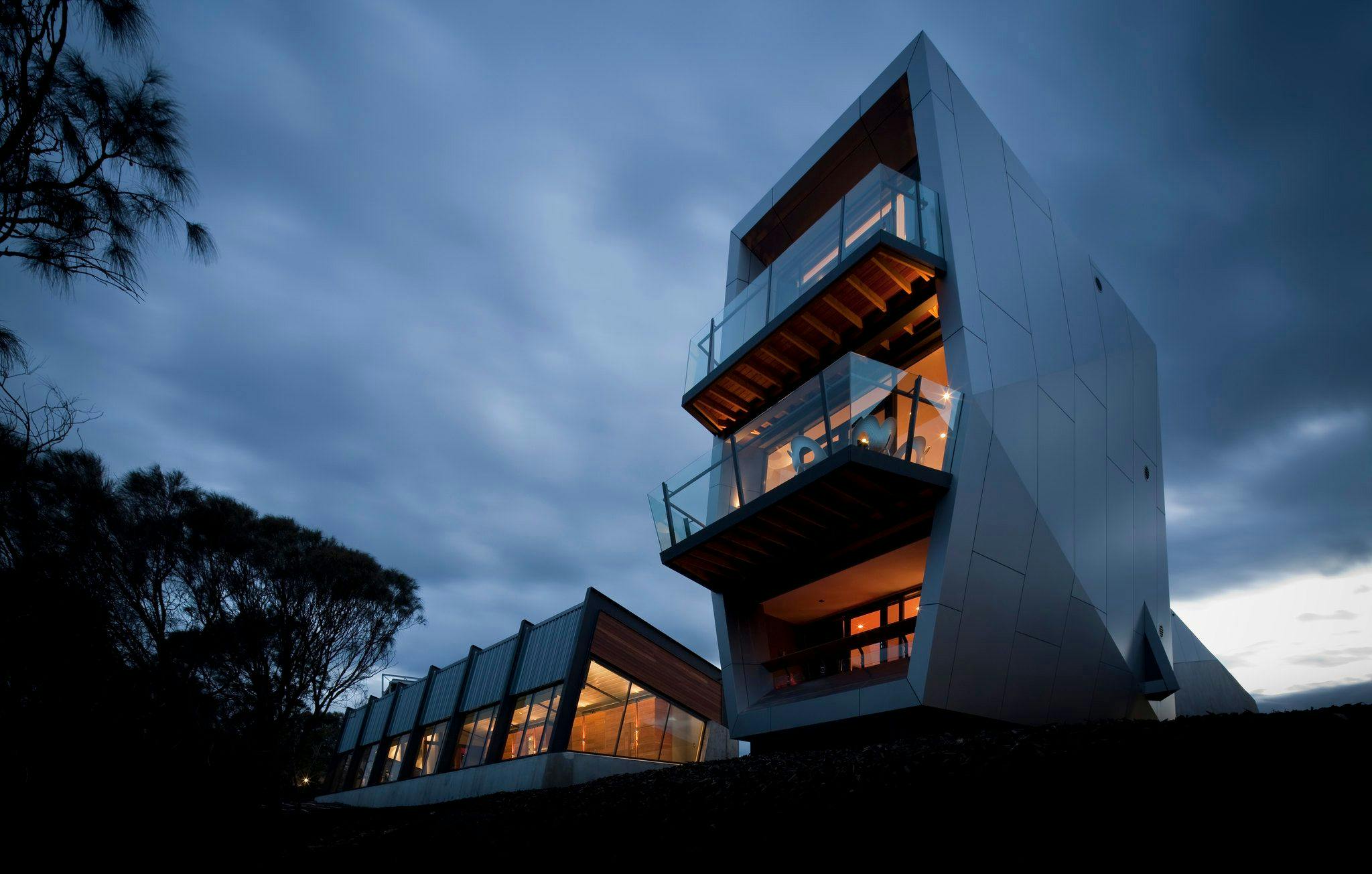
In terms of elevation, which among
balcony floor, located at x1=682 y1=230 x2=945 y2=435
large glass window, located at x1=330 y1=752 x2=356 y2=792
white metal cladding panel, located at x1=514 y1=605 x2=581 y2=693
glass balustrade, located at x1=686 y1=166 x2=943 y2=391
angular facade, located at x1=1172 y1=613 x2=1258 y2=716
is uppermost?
glass balustrade, located at x1=686 y1=166 x2=943 y2=391

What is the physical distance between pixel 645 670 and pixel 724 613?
7895 millimetres

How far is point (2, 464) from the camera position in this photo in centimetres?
729

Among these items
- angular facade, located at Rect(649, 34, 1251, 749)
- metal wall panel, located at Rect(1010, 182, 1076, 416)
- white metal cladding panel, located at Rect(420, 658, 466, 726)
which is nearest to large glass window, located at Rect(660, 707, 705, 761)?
angular facade, located at Rect(649, 34, 1251, 749)

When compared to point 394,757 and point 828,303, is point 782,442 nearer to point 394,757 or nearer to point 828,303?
point 828,303

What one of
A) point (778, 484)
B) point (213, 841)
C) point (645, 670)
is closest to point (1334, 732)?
point (778, 484)

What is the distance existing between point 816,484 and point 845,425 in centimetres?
106

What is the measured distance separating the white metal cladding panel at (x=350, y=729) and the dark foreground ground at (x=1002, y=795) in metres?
27.7

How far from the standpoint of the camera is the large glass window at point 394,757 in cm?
2827

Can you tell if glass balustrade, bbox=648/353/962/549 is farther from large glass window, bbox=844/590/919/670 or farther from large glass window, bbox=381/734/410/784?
large glass window, bbox=381/734/410/784

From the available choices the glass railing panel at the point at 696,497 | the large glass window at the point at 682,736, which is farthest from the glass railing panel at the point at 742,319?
the large glass window at the point at 682,736

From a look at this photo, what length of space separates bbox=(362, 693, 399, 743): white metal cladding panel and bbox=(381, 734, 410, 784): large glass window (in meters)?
1.18

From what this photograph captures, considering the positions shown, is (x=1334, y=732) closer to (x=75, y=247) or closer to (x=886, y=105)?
(x=75, y=247)

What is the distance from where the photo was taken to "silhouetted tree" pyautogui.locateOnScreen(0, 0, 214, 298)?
5.96 metres

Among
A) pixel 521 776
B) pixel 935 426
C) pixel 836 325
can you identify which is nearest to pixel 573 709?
pixel 521 776
